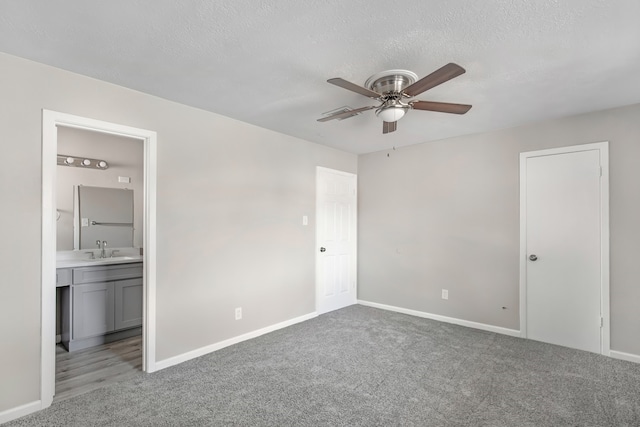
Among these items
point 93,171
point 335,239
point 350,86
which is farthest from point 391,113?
point 93,171

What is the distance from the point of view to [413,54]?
6.98 ft

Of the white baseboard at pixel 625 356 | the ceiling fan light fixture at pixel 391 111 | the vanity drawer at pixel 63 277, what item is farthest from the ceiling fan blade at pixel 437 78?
the vanity drawer at pixel 63 277

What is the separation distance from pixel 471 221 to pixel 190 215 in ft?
10.9

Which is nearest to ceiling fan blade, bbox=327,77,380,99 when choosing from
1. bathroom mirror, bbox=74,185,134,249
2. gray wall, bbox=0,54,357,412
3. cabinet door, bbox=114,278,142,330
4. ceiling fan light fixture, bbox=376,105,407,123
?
ceiling fan light fixture, bbox=376,105,407,123

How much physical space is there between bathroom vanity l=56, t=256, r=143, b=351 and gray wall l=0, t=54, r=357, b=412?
3.52 ft

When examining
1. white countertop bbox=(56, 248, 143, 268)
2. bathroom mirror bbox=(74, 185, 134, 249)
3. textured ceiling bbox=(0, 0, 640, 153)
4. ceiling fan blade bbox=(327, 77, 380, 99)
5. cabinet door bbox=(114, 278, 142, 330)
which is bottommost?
cabinet door bbox=(114, 278, 142, 330)

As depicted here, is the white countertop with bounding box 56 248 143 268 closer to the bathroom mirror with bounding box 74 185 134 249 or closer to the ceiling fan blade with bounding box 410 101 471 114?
the bathroom mirror with bounding box 74 185 134 249

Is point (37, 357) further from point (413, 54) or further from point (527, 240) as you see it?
point (527, 240)

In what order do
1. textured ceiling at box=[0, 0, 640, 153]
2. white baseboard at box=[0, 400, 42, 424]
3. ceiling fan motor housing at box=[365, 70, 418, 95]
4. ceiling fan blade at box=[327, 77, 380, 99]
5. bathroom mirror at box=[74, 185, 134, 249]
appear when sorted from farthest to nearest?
bathroom mirror at box=[74, 185, 134, 249] → ceiling fan motor housing at box=[365, 70, 418, 95] → white baseboard at box=[0, 400, 42, 424] → ceiling fan blade at box=[327, 77, 380, 99] → textured ceiling at box=[0, 0, 640, 153]

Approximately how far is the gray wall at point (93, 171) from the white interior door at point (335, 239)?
8.04 feet

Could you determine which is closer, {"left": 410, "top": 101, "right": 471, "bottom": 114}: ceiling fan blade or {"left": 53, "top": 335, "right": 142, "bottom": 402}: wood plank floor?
{"left": 410, "top": 101, "right": 471, "bottom": 114}: ceiling fan blade

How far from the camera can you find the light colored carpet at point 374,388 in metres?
2.18

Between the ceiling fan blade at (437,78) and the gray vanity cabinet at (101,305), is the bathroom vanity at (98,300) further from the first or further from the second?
the ceiling fan blade at (437,78)

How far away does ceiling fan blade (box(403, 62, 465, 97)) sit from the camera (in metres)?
1.80
